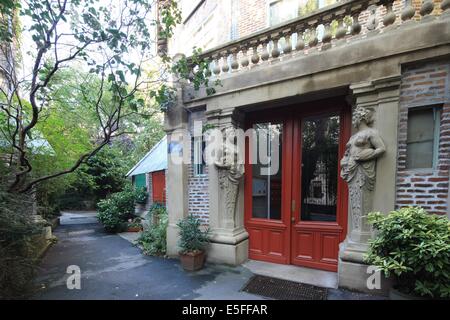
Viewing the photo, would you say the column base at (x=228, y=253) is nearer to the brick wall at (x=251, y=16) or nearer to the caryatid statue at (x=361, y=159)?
the caryatid statue at (x=361, y=159)

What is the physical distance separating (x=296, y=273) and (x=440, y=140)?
312 cm

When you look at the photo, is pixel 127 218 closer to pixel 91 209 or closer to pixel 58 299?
pixel 58 299

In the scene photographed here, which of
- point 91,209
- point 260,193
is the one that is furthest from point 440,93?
point 91,209

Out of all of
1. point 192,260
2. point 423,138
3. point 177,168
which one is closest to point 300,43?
point 423,138

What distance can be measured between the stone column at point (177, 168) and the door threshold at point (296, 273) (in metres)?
1.81

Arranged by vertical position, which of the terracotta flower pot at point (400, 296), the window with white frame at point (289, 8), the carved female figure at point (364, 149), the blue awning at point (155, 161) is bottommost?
the terracotta flower pot at point (400, 296)

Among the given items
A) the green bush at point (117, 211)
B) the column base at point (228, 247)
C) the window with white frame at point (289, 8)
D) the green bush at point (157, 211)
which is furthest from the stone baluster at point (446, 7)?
the green bush at point (117, 211)

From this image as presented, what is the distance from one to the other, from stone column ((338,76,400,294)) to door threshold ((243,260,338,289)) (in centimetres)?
32

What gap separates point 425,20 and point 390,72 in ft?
2.52

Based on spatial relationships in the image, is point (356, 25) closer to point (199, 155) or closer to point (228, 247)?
point (199, 155)

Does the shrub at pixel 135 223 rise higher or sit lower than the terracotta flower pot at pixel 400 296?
lower

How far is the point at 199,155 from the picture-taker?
5199mm

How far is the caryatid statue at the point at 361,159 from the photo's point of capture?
3367 millimetres
